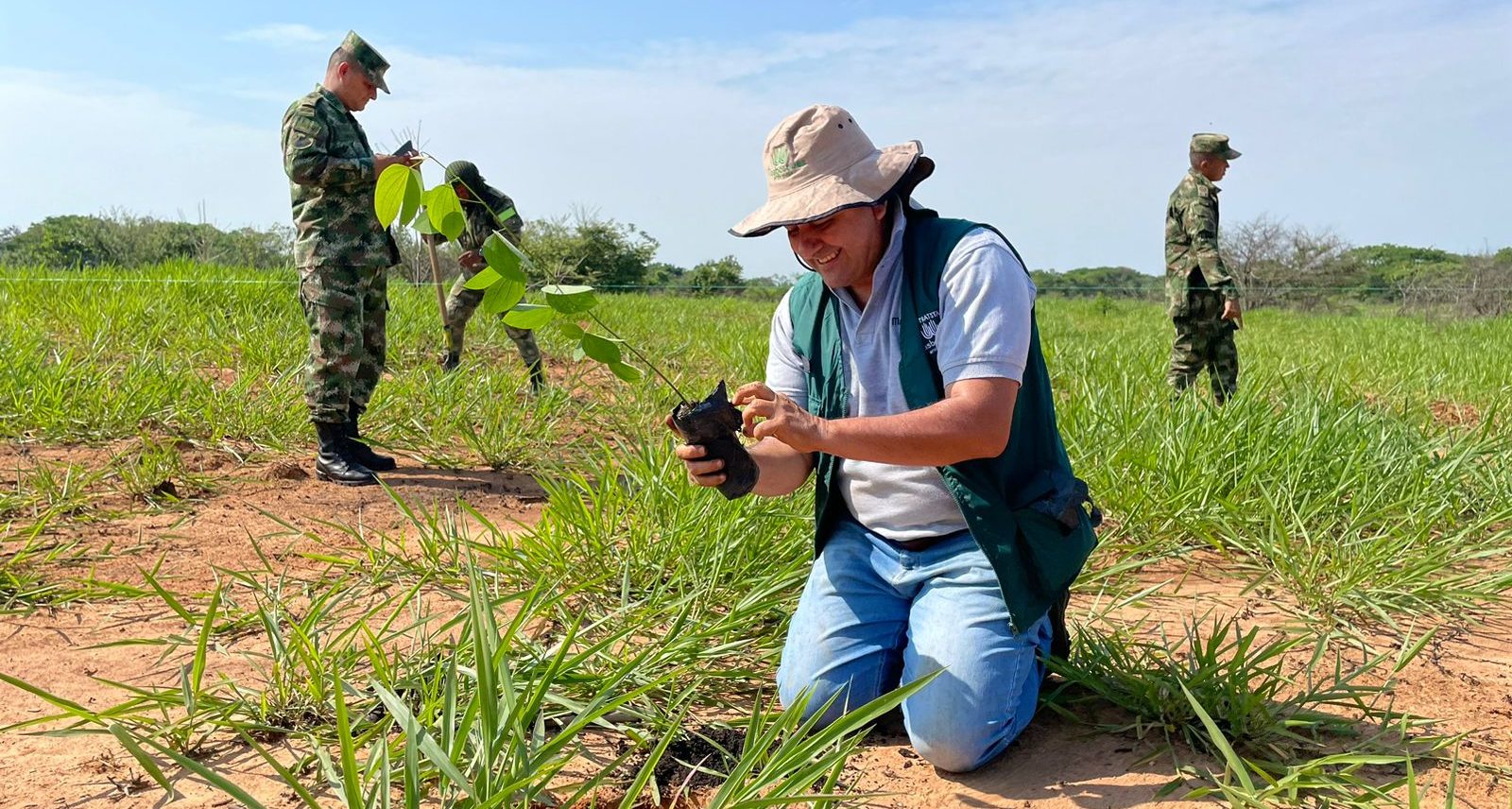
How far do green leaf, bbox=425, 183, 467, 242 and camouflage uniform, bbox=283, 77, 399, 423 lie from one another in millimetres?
2154

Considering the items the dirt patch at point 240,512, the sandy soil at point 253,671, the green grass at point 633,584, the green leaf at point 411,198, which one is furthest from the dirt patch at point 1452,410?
the green leaf at point 411,198

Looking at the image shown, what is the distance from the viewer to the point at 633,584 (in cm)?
243

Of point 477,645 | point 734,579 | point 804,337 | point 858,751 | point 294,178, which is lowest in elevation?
point 858,751

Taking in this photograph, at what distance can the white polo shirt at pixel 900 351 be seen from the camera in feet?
5.79

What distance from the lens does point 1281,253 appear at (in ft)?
73.1

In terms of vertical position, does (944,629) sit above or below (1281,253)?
below

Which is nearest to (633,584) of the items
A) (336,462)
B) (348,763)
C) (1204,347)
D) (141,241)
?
(348,763)

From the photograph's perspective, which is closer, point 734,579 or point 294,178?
point 734,579

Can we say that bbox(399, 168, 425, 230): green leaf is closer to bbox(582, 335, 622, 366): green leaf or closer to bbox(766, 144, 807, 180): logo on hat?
bbox(582, 335, 622, 366): green leaf

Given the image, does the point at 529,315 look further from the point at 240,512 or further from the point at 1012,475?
the point at 240,512

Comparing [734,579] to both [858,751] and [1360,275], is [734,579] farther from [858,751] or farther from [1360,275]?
[1360,275]

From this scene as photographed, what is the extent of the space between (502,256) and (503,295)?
6cm

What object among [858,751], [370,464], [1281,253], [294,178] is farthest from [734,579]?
[1281,253]

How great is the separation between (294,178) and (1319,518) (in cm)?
332
